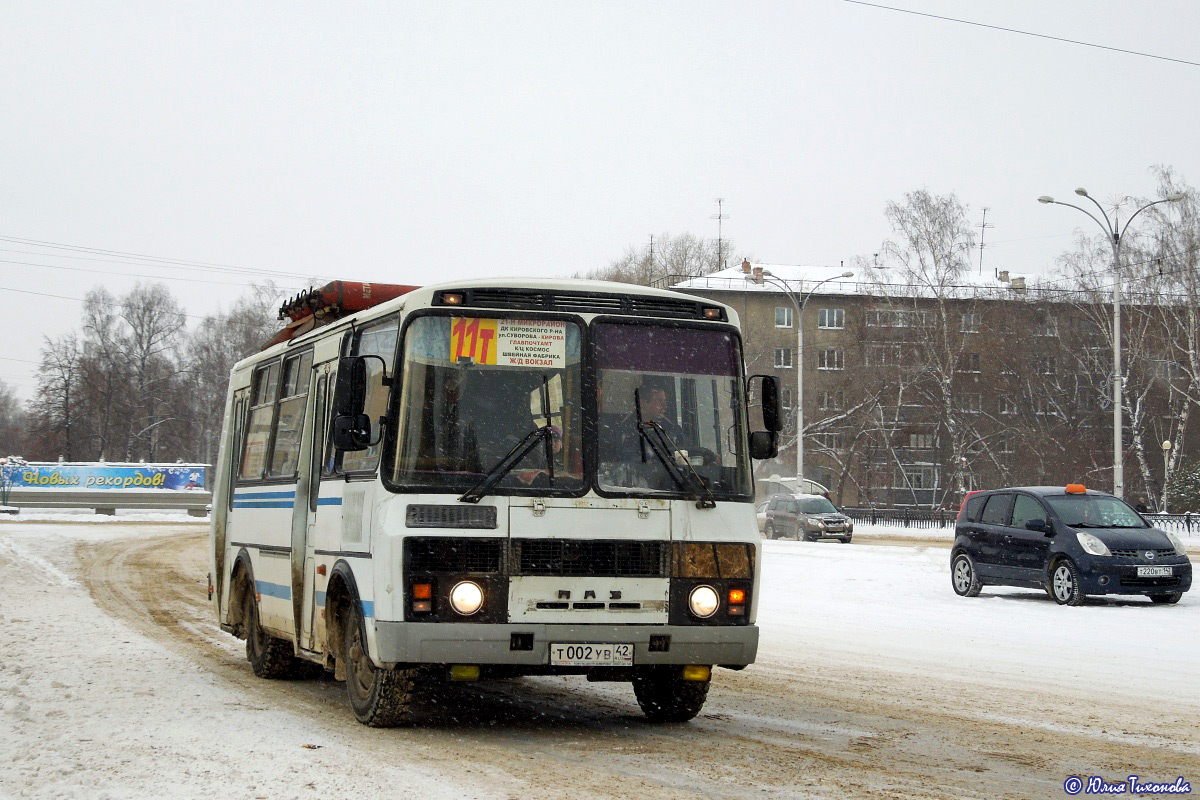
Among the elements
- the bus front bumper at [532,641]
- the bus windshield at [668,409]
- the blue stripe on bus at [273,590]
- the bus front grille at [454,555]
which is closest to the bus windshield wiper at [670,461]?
the bus windshield at [668,409]

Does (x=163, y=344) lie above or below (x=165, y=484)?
above

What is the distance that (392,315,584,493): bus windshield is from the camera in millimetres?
8758

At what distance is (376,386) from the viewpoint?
9172mm

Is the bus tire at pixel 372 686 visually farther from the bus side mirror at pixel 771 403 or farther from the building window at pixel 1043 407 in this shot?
the building window at pixel 1043 407

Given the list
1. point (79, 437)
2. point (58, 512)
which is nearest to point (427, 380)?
point (58, 512)

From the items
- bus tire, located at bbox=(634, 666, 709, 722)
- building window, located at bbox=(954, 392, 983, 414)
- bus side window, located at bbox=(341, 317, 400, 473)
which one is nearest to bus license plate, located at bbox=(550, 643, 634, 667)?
bus tire, located at bbox=(634, 666, 709, 722)

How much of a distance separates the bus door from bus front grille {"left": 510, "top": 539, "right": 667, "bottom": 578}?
5.96 ft

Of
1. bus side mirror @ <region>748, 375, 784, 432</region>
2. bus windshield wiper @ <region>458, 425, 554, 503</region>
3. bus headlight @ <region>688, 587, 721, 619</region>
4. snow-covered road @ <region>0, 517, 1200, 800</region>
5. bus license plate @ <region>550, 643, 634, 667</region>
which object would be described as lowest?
snow-covered road @ <region>0, 517, 1200, 800</region>

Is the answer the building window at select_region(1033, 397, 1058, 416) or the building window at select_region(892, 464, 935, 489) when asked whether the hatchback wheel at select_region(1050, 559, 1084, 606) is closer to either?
the building window at select_region(1033, 397, 1058, 416)

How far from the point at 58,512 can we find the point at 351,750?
49.4 meters

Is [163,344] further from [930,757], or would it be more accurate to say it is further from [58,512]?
[930,757]

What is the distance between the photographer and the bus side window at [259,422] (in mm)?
12594

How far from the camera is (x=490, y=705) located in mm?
10711

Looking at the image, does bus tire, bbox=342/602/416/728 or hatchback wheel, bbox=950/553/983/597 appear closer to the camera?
bus tire, bbox=342/602/416/728
